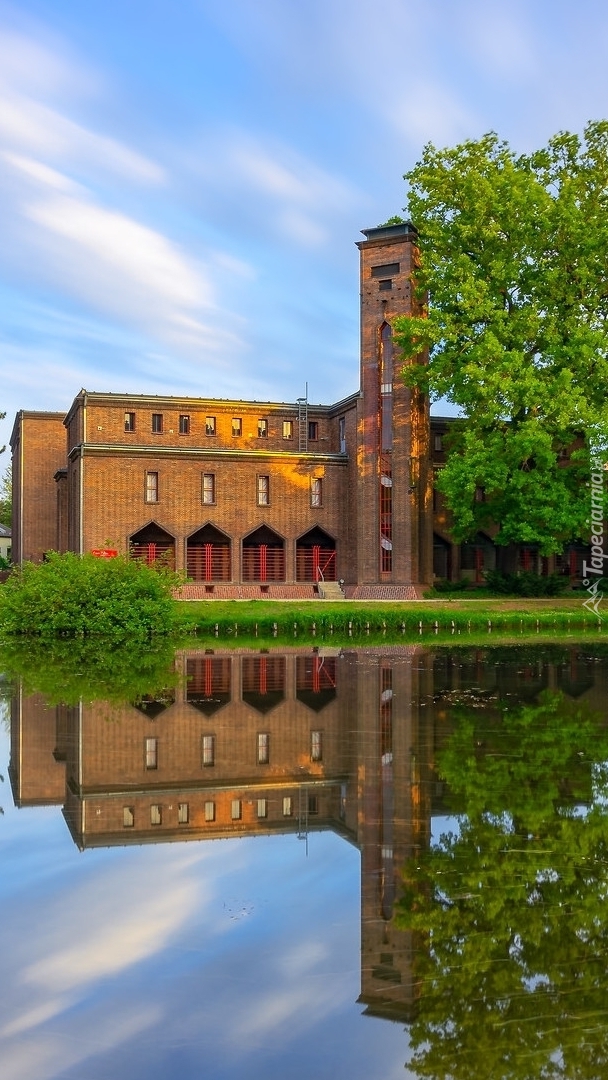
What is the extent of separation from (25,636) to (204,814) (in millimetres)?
22943

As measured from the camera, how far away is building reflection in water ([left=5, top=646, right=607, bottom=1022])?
24.1 ft

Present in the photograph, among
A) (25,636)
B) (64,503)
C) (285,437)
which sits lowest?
(25,636)

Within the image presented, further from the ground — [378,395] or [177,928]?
[378,395]

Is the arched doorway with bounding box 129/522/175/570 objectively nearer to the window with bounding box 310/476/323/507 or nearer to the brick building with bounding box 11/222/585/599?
the brick building with bounding box 11/222/585/599

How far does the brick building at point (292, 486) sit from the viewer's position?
48.9 metres

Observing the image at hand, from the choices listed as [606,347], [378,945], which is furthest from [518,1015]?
[606,347]

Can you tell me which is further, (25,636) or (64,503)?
(64,503)

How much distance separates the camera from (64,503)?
205 ft

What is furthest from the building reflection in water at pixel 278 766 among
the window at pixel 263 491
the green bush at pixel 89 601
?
the window at pixel 263 491

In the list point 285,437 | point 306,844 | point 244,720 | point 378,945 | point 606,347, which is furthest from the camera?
point 285,437

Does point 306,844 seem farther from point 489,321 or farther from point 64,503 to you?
point 64,503

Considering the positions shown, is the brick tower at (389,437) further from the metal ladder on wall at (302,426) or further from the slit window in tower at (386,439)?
the metal ladder on wall at (302,426)

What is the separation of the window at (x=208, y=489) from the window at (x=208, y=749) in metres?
40.6

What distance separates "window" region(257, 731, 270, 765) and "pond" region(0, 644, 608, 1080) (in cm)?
10
